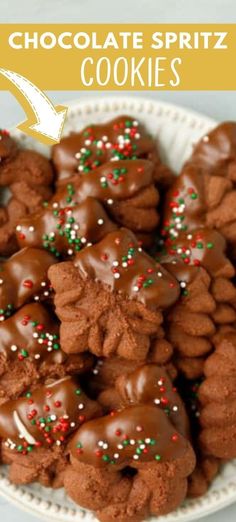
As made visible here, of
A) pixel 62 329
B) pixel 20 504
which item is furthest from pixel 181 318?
pixel 20 504

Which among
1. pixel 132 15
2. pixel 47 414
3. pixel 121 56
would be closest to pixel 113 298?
pixel 47 414

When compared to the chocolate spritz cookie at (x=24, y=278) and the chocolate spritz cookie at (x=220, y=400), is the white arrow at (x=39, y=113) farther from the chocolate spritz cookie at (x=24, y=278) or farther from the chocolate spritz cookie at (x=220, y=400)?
the chocolate spritz cookie at (x=220, y=400)

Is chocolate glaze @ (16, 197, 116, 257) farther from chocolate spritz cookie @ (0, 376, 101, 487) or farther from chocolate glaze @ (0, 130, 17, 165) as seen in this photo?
chocolate spritz cookie @ (0, 376, 101, 487)

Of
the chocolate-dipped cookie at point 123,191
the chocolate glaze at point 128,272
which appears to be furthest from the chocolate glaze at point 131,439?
the chocolate-dipped cookie at point 123,191

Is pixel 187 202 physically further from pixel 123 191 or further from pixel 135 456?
pixel 135 456

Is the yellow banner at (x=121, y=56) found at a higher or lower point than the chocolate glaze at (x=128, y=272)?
higher
